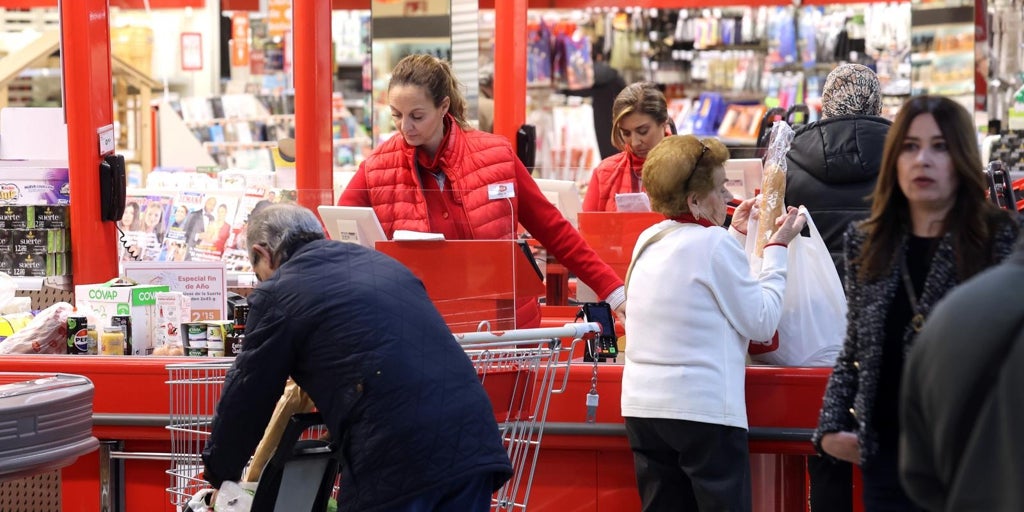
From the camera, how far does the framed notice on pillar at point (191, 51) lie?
12.9 meters

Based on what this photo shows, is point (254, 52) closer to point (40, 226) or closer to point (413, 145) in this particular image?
point (40, 226)

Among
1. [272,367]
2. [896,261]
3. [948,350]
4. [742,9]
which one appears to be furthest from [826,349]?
[742,9]

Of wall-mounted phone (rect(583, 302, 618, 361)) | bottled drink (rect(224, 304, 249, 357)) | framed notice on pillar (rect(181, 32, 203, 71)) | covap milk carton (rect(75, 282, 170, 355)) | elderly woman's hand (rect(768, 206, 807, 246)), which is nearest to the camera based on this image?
elderly woman's hand (rect(768, 206, 807, 246))

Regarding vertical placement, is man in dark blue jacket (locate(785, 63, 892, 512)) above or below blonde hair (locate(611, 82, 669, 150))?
below

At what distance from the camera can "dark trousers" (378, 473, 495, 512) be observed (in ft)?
10.0

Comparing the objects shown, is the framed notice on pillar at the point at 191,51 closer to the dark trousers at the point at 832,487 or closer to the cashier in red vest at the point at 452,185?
the cashier in red vest at the point at 452,185

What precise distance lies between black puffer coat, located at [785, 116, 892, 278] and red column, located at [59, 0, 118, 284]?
2883 millimetres

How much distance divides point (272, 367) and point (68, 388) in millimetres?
865

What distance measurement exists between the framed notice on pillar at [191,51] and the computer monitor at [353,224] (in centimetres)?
886

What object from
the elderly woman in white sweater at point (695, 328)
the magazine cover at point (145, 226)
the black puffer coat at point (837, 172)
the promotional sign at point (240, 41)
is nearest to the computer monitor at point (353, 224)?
the elderly woman in white sweater at point (695, 328)

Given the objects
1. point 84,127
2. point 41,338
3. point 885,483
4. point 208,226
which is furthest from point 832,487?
point 84,127

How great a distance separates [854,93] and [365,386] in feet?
7.12

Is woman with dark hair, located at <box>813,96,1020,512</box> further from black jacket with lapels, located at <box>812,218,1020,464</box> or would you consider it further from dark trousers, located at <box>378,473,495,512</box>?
dark trousers, located at <box>378,473,495,512</box>

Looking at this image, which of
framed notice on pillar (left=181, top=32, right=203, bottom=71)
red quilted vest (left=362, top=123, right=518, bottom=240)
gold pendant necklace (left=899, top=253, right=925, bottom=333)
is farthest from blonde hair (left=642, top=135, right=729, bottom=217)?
framed notice on pillar (left=181, top=32, right=203, bottom=71)
